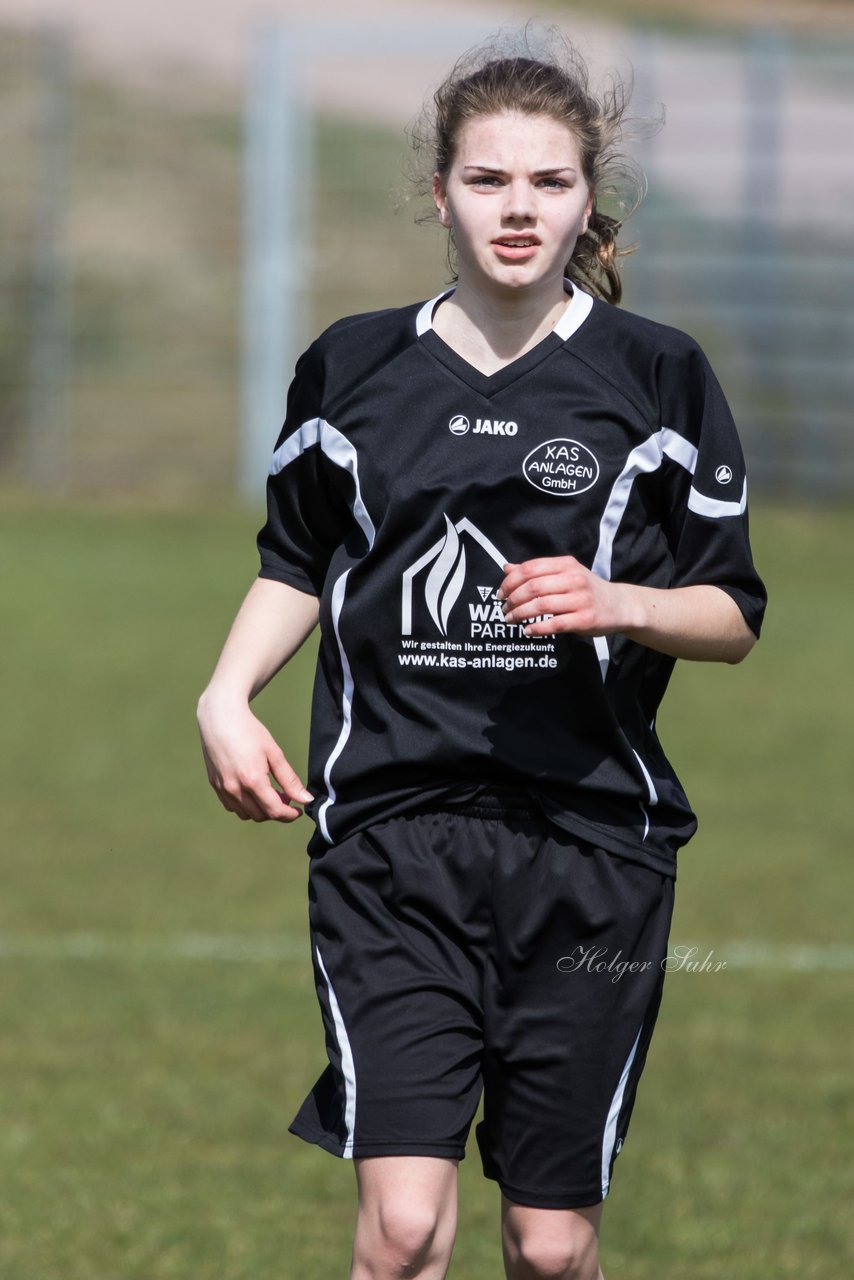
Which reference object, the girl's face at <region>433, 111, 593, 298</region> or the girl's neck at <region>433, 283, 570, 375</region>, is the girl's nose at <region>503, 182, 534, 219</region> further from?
the girl's neck at <region>433, 283, 570, 375</region>

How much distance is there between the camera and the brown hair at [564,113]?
2.94m

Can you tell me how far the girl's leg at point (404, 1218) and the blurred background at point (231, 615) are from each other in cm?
123

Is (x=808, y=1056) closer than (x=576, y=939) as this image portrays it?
No

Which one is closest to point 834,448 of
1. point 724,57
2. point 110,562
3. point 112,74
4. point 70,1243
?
point 724,57

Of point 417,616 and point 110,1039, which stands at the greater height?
point 417,616

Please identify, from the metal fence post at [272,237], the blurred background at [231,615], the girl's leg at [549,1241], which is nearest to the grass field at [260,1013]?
the blurred background at [231,615]

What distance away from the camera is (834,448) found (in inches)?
685

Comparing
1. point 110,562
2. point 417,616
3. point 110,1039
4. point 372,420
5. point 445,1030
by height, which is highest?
point 372,420

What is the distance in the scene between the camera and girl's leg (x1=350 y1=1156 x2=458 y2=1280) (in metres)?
2.79

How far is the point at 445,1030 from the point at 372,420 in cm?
84

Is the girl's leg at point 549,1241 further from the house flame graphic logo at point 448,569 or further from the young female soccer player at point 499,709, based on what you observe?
the house flame graphic logo at point 448,569

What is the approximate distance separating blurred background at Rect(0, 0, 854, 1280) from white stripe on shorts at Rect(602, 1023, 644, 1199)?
1.18 metres

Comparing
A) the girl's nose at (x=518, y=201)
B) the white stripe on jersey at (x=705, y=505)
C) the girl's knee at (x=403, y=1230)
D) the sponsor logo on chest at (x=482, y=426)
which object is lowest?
the girl's knee at (x=403, y=1230)

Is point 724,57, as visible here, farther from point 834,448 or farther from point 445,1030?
point 445,1030
